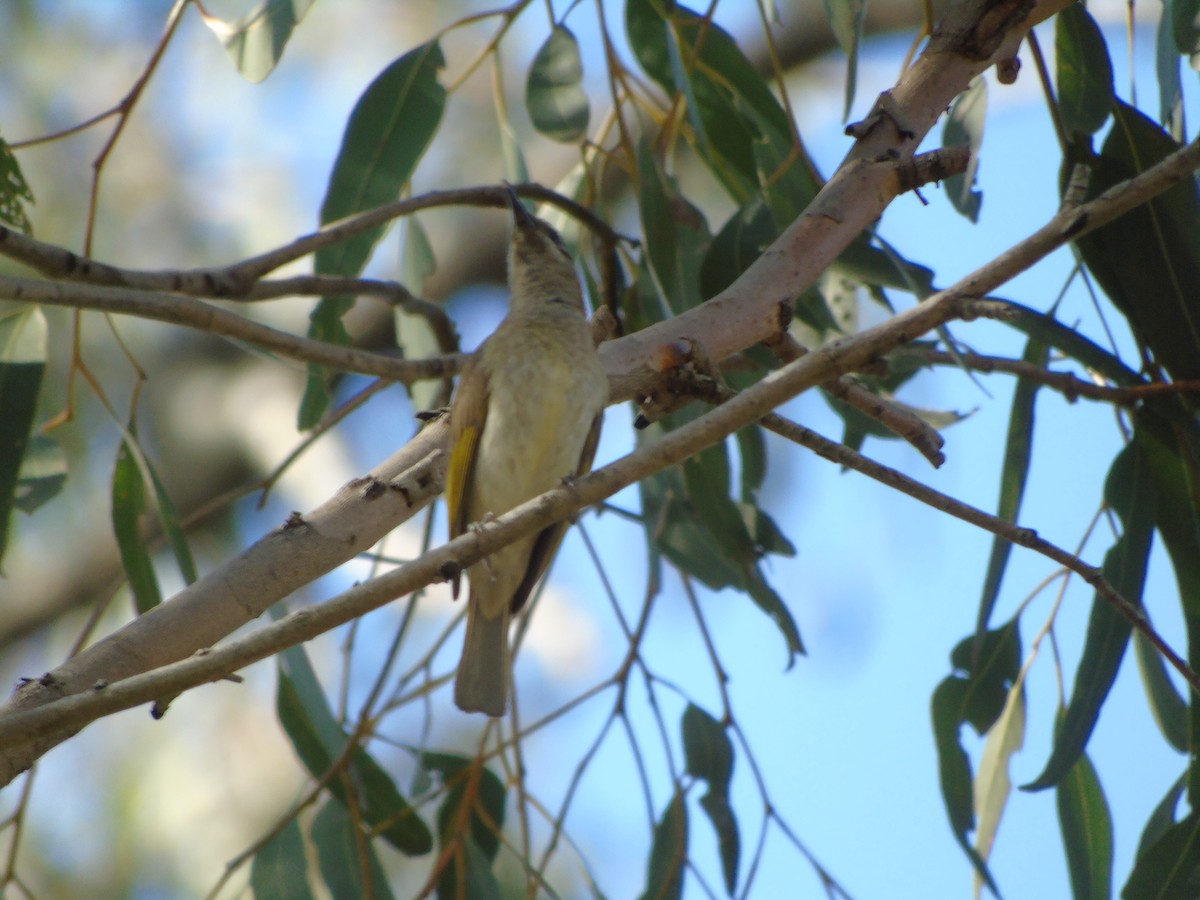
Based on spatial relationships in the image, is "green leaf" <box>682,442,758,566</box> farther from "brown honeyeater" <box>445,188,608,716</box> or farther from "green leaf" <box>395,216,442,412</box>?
"green leaf" <box>395,216,442,412</box>

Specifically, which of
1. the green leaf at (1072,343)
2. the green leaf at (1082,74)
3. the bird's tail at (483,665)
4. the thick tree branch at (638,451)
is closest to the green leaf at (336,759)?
Result: the bird's tail at (483,665)

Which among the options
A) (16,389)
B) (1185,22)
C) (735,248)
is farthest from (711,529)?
(16,389)

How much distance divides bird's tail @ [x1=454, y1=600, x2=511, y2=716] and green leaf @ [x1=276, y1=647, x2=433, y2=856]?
276 millimetres

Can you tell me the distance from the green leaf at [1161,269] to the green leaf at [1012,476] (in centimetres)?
19

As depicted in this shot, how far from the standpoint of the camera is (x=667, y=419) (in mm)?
2615

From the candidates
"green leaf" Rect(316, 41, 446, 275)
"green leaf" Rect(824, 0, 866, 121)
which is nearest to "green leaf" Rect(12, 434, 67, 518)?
"green leaf" Rect(316, 41, 446, 275)

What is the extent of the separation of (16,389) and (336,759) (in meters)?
0.95

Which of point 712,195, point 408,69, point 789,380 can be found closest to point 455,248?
point 712,195

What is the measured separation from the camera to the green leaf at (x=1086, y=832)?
8.20 feet

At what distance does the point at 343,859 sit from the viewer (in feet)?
8.34

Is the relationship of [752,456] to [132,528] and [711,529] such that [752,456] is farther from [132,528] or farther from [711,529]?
[132,528]

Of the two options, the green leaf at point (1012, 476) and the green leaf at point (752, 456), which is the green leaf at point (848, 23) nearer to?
the green leaf at point (1012, 476)

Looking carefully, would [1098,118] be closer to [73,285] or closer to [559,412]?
[559,412]

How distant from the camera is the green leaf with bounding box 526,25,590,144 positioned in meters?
2.52
